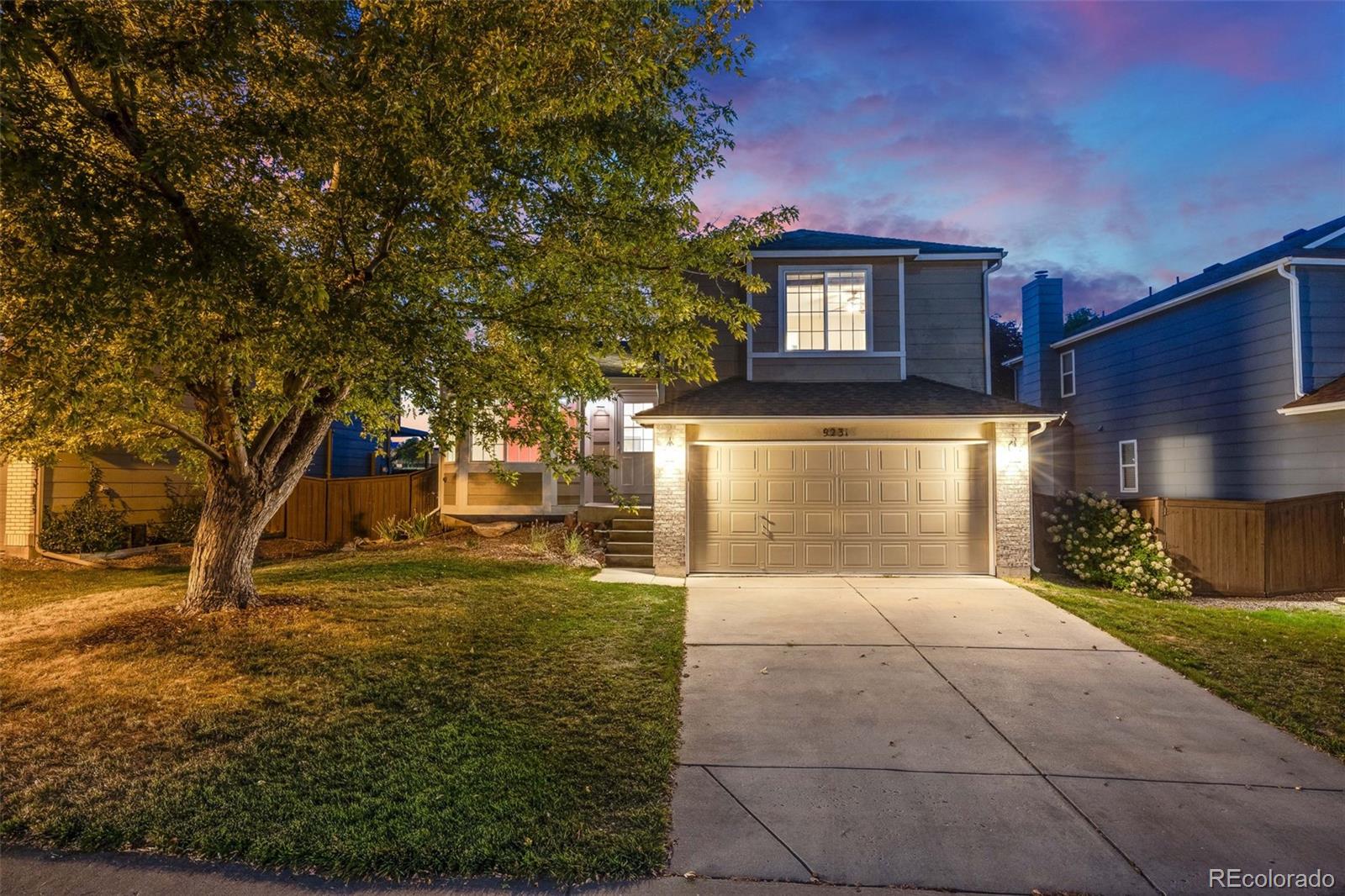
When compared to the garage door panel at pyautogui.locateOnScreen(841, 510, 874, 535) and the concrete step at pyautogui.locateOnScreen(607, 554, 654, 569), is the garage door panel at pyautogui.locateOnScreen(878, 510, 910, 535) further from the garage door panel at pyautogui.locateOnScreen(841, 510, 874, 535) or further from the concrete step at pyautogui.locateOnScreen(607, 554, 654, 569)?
the concrete step at pyautogui.locateOnScreen(607, 554, 654, 569)

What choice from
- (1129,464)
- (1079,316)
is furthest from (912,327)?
(1079,316)

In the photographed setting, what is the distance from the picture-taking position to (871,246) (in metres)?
11.5

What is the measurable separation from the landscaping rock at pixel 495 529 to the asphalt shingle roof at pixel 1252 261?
49.6ft

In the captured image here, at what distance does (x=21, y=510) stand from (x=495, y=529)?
801cm

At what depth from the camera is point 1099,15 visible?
8.03 m

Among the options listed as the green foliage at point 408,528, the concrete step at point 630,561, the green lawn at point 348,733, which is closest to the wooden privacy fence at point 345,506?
the green foliage at point 408,528

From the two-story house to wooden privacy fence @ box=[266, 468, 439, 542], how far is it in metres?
5.62

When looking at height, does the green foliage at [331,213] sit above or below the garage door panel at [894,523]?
above

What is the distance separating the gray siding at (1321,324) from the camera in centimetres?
1036

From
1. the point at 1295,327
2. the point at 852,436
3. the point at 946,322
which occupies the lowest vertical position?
the point at 852,436

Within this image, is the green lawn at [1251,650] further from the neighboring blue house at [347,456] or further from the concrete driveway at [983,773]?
the neighboring blue house at [347,456]

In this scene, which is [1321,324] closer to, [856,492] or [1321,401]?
[1321,401]

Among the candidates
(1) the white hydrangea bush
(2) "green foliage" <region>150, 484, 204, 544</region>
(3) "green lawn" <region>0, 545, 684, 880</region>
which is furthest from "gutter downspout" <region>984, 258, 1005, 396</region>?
(2) "green foliage" <region>150, 484, 204, 544</region>

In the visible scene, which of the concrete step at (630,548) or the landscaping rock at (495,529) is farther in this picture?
the landscaping rock at (495,529)
